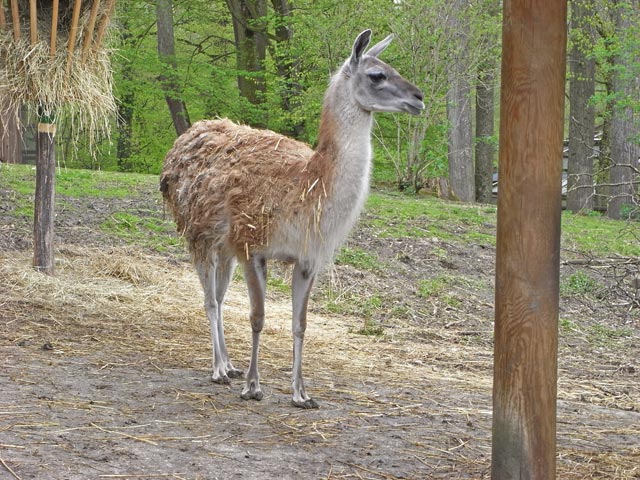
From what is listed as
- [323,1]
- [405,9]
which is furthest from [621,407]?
[323,1]

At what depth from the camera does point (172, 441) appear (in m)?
4.90

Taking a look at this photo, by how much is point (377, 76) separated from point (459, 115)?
14.0 meters

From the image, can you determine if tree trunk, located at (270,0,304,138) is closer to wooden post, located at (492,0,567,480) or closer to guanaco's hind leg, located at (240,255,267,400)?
guanaco's hind leg, located at (240,255,267,400)

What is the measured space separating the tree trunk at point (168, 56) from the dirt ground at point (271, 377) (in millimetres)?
11442

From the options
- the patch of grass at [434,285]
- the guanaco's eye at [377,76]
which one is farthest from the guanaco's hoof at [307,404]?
the patch of grass at [434,285]

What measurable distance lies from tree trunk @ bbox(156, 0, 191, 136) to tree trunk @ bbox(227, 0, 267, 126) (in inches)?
62.6

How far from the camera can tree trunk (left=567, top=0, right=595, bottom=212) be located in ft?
69.2

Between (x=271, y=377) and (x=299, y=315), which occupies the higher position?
(x=299, y=315)

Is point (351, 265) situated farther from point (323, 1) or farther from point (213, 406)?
point (323, 1)

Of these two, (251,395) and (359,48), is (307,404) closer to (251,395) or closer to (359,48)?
(251,395)

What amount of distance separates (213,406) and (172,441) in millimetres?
876

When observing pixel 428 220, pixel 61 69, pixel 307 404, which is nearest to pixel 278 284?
pixel 61 69

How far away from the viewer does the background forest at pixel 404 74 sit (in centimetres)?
1750

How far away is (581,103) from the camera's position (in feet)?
73.8
